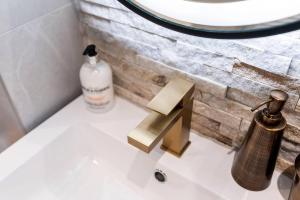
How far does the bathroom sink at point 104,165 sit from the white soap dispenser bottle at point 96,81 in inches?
1.7

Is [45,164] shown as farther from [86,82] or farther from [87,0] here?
[87,0]

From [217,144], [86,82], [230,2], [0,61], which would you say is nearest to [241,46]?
[230,2]

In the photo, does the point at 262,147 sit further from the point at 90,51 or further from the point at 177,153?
the point at 90,51

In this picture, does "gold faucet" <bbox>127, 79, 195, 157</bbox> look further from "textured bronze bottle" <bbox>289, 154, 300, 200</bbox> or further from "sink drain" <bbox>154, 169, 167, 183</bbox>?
"textured bronze bottle" <bbox>289, 154, 300, 200</bbox>

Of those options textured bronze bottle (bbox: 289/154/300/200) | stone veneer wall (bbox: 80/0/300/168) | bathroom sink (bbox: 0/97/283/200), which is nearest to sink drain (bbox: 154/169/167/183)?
bathroom sink (bbox: 0/97/283/200)

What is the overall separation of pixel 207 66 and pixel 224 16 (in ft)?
0.42

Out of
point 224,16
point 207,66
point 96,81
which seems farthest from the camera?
point 96,81

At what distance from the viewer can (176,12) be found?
50 cm

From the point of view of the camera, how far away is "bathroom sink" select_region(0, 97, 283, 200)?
0.61m

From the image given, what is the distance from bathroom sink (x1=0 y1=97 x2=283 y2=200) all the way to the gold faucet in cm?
6

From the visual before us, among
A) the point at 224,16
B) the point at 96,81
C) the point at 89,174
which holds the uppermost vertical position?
the point at 224,16

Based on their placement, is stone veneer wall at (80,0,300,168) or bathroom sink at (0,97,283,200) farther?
bathroom sink at (0,97,283,200)

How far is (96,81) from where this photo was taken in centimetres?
68

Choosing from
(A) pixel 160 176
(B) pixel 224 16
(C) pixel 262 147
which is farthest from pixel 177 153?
(B) pixel 224 16
